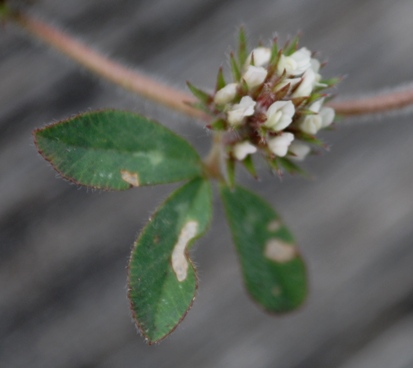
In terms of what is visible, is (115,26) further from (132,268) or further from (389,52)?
(132,268)

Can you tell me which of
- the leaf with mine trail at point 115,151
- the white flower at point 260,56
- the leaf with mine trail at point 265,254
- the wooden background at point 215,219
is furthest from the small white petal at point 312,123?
the wooden background at point 215,219

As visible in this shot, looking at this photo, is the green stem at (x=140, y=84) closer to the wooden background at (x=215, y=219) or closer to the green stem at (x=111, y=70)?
the green stem at (x=111, y=70)

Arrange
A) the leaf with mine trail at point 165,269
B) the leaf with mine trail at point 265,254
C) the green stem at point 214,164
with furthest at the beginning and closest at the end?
1. the leaf with mine trail at point 265,254
2. the green stem at point 214,164
3. the leaf with mine trail at point 165,269

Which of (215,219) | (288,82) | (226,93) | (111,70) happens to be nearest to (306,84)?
(288,82)

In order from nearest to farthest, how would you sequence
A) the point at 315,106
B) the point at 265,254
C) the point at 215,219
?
1. the point at 315,106
2. the point at 265,254
3. the point at 215,219

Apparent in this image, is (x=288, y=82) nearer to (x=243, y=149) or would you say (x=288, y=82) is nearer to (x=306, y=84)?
(x=306, y=84)

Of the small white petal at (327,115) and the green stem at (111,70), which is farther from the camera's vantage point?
the green stem at (111,70)

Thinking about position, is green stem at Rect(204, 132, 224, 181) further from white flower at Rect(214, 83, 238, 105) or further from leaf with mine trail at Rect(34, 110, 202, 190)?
white flower at Rect(214, 83, 238, 105)
